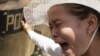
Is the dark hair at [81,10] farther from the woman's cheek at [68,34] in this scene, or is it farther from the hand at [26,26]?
the hand at [26,26]

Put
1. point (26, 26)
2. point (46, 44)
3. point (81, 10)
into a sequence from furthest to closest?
point (26, 26)
point (46, 44)
point (81, 10)

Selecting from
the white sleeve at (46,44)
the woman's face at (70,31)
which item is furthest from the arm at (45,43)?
the woman's face at (70,31)

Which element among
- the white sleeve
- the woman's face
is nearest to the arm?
the white sleeve

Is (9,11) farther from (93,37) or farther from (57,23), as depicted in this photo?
(93,37)

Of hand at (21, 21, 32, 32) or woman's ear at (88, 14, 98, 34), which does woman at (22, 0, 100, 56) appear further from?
hand at (21, 21, 32, 32)

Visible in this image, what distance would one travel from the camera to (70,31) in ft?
3.60

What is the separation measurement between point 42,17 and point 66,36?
0.22 metres

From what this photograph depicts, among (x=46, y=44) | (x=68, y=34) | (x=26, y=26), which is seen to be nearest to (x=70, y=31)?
(x=68, y=34)

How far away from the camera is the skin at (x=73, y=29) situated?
3.61 feet

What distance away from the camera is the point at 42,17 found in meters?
1.28

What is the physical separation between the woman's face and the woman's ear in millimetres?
15

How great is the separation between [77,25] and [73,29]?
0.02m

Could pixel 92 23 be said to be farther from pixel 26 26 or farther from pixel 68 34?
pixel 26 26

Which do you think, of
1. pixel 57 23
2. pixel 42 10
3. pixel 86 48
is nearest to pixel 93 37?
pixel 86 48
